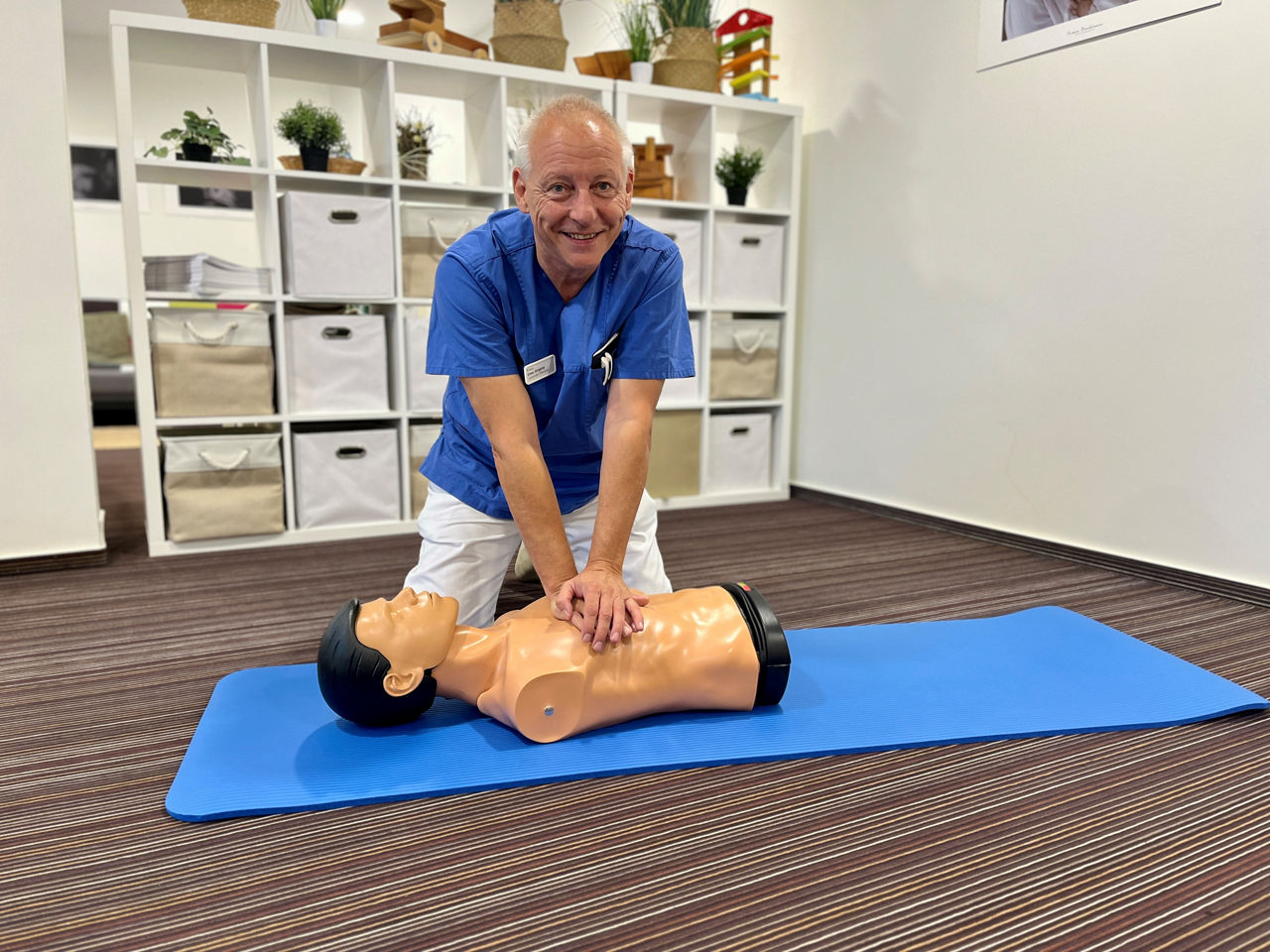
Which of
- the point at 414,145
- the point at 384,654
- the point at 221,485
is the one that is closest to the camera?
the point at 384,654

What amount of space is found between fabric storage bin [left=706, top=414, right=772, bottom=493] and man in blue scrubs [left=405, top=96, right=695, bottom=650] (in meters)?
1.60

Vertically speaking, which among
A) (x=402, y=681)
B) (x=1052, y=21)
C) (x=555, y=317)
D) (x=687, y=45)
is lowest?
(x=402, y=681)

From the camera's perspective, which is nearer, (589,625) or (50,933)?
(50,933)

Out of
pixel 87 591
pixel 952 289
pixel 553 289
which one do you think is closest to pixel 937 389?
pixel 952 289

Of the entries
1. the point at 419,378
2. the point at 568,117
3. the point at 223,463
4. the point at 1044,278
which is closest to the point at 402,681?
the point at 568,117

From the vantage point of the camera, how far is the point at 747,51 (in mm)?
3287

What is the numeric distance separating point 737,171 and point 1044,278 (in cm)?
120

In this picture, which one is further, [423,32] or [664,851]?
[423,32]

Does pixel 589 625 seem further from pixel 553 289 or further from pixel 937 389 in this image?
pixel 937 389

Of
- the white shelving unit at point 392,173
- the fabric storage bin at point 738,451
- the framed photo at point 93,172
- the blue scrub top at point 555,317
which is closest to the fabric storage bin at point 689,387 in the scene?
the white shelving unit at point 392,173

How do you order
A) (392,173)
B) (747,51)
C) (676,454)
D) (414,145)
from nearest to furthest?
(392,173), (414,145), (676,454), (747,51)

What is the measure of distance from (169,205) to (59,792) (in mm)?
5926

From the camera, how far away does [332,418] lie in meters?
2.65

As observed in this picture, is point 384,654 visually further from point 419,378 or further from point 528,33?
point 528,33
